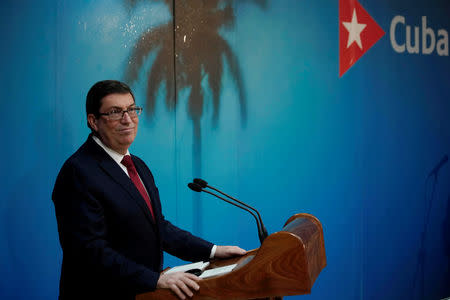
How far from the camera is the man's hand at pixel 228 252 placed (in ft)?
5.84

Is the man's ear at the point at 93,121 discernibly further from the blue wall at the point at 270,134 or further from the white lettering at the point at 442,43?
the white lettering at the point at 442,43

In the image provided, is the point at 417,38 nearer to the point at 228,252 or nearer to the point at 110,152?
the point at 228,252

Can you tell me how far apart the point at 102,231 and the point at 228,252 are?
49cm

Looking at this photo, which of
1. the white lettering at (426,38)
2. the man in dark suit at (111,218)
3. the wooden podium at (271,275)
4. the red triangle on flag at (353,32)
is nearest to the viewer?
the wooden podium at (271,275)

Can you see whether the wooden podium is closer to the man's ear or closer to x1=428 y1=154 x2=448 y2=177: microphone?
the man's ear

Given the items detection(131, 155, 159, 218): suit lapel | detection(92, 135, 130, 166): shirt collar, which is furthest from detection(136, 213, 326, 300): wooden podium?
detection(92, 135, 130, 166): shirt collar

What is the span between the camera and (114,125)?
5.73 feet

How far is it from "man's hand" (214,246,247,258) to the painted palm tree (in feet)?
3.96

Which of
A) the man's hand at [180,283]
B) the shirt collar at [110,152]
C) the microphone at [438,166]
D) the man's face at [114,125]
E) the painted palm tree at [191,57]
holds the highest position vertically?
the painted palm tree at [191,57]

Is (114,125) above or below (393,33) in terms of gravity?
below

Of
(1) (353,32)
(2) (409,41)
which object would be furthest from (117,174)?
(2) (409,41)

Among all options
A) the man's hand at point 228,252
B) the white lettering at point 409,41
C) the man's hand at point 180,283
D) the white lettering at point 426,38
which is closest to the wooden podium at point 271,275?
the man's hand at point 180,283

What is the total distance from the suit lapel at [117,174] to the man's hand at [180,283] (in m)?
0.33

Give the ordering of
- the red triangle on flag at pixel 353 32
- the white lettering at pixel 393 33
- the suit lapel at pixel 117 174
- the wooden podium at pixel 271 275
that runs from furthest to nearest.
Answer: the white lettering at pixel 393 33 < the red triangle on flag at pixel 353 32 < the suit lapel at pixel 117 174 < the wooden podium at pixel 271 275
